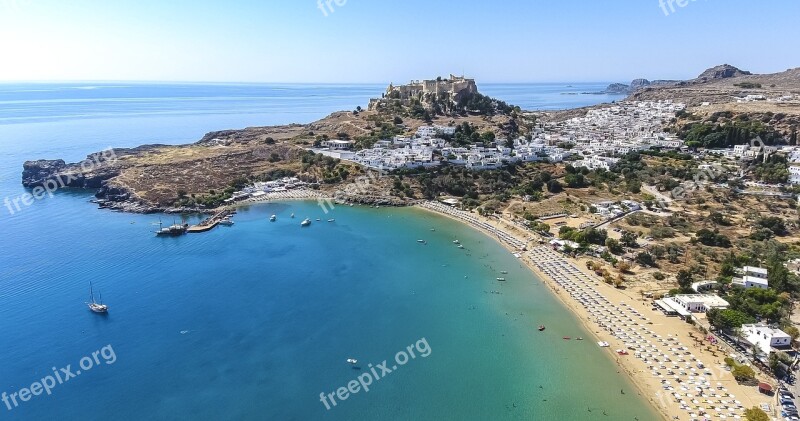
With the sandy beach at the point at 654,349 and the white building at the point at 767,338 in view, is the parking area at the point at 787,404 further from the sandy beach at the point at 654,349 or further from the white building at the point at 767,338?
the white building at the point at 767,338

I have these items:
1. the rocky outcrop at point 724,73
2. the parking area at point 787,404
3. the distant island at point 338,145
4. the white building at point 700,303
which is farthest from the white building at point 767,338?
the rocky outcrop at point 724,73

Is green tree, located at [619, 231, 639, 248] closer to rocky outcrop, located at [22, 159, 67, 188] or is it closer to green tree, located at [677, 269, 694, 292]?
green tree, located at [677, 269, 694, 292]

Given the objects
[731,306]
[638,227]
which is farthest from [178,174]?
[731,306]

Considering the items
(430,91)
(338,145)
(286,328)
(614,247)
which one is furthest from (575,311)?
(430,91)

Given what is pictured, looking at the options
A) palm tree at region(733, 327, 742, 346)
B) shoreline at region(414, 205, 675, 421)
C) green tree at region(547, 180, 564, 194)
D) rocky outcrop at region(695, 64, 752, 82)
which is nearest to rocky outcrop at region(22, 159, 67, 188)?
shoreline at region(414, 205, 675, 421)

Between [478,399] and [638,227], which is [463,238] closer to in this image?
[638,227]

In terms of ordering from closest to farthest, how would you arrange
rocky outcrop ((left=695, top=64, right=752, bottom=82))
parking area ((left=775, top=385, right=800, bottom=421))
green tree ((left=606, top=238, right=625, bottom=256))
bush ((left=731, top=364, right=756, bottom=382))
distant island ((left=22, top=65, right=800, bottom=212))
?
parking area ((left=775, top=385, right=800, bottom=421)) < bush ((left=731, top=364, right=756, bottom=382)) < green tree ((left=606, top=238, right=625, bottom=256)) < distant island ((left=22, top=65, right=800, bottom=212)) < rocky outcrop ((left=695, top=64, right=752, bottom=82))

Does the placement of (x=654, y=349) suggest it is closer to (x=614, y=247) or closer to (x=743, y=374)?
(x=743, y=374)
